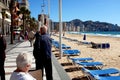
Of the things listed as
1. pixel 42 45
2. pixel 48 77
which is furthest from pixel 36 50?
pixel 48 77

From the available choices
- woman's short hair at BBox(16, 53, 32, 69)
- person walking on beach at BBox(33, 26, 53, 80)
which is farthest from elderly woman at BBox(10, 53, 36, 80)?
person walking on beach at BBox(33, 26, 53, 80)

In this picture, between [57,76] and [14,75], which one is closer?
[14,75]

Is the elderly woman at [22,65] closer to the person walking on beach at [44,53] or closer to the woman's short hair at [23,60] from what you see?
the woman's short hair at [23,60]

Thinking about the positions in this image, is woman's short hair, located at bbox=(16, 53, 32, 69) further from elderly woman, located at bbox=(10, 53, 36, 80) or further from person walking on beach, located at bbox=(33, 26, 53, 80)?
person walking on beach, located at bbox=(33, 26, 53, 80)

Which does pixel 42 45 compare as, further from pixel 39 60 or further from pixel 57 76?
pixel 57 76

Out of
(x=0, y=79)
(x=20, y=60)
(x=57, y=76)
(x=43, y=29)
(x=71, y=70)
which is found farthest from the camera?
(x=71, y=70)

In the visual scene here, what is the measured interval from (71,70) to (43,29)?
5579mm

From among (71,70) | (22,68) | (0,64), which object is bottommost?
(71,70)

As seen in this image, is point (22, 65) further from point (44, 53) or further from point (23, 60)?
point (44, 53)

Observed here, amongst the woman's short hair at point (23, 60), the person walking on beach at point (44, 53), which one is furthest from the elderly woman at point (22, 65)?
the person walking on beach at point (44, 53)

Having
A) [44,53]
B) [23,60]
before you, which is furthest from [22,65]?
[44,53]

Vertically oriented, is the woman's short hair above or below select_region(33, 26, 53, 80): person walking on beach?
above

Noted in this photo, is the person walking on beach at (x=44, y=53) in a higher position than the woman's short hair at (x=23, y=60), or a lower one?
lower

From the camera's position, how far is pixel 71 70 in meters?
13.9
